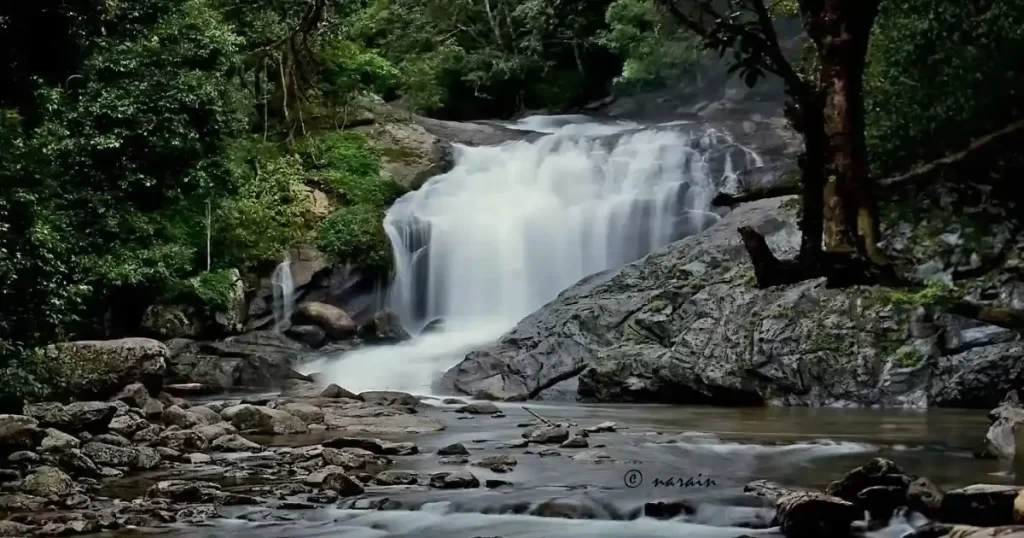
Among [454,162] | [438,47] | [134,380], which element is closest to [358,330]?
[454,162]

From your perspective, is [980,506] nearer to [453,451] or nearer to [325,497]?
[325,497]

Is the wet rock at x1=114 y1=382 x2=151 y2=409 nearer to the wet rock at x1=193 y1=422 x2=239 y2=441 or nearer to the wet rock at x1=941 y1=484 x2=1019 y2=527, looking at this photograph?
the wet rock at x1=193 y1=422 x2=239 y2=441

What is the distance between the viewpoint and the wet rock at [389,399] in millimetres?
14346

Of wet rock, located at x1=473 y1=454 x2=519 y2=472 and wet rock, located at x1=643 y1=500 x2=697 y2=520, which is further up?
wet rock, located at x1=643 y1=500 x2=697 y2=520

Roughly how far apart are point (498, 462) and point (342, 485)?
180cm

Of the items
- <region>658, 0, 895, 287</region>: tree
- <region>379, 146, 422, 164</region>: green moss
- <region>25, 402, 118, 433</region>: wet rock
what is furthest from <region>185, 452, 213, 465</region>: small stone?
<region>379, 146, 422, 164</region>: green moss

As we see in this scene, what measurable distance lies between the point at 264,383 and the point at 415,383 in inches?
99.8

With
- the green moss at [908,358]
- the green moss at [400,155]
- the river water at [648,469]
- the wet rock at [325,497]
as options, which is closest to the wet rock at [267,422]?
the river water at [648,469]

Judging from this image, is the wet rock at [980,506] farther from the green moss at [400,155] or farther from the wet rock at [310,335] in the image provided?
the green moss at [400,155]

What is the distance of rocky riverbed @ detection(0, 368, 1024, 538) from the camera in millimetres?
6750

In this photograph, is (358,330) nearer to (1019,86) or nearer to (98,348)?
(98,348)

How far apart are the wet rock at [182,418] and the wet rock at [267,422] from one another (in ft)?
1.34

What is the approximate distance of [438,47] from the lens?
1340 inches

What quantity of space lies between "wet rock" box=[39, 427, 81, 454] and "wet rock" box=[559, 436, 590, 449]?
4634 mm
